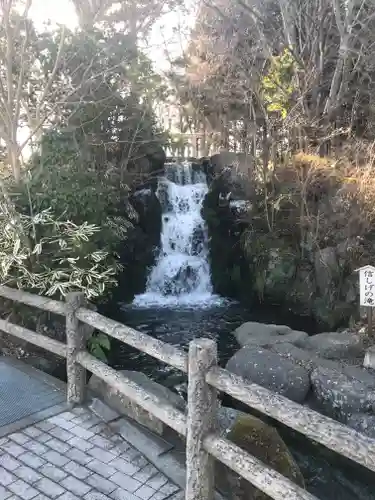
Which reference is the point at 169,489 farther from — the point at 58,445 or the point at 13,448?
the point at 13,448

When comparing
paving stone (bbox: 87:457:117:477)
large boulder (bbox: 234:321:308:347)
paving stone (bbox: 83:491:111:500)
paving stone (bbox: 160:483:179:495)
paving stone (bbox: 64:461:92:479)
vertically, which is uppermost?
paving stone (bbox: 64:461:92:479)

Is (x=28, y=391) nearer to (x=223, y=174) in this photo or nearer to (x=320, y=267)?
(x=320, y=267)

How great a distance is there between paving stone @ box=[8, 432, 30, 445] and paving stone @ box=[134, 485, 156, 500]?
3.39 feet

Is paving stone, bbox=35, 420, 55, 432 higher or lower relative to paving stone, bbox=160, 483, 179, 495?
higher

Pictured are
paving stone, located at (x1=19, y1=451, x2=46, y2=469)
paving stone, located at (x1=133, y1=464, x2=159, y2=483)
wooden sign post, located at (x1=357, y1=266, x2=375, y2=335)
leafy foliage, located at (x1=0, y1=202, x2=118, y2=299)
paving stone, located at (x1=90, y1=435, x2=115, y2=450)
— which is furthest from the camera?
wooden sign post, located at (x1=357, y1=266, x2=375, y2=335)

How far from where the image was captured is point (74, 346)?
4.11 metres

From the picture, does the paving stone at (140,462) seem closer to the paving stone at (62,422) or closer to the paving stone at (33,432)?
the paving stone at (62,422)

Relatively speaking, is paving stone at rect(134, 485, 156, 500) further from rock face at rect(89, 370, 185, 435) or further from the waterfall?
the waterfall

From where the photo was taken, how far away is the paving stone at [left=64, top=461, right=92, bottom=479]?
3.27m

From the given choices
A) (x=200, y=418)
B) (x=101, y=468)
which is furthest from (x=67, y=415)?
(x=200, y=418)

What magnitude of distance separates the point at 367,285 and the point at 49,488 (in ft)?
17.3

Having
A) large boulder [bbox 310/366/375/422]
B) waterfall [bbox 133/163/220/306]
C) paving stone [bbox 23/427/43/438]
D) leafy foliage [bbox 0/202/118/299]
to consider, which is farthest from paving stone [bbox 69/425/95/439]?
waterfall [bbox 133/163/220/306]

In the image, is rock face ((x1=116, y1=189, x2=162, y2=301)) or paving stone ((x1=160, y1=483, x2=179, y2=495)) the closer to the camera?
paving stone ((x1=160, y1=483, x2=179, y2=495))

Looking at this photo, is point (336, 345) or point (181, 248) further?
point (181, 248)
